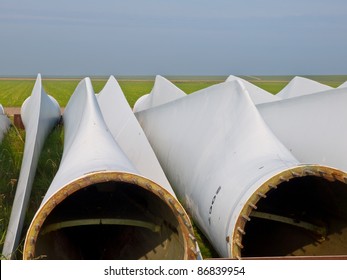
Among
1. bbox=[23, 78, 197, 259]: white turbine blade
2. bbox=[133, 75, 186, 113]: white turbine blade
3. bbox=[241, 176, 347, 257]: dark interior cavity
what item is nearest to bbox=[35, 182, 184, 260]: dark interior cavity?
bbox=[23, 78, 197, 259]: white turbine blade

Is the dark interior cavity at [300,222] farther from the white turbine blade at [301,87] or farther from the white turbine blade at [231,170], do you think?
the white turbine blade at [301,87]

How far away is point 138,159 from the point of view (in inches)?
166

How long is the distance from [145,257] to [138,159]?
129 centimetres

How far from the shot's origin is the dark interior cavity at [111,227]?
289 centimetres

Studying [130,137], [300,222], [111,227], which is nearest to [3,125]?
[130,137]

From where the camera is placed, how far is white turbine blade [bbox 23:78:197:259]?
8.02ft

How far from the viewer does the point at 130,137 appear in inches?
182

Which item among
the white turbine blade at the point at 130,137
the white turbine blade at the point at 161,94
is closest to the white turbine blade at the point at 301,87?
the white turbine blade at the point at 161,94

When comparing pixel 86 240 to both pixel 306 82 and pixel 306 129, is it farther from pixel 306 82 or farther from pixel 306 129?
pixel 306 82

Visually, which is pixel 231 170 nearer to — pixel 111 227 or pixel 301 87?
pixel 111 227

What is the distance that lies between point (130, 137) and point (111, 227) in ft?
4.12

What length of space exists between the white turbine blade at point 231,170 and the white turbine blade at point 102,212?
0.33 meters

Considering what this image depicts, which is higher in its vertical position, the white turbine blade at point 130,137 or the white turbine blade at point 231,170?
the white turbine blade at point 130,137

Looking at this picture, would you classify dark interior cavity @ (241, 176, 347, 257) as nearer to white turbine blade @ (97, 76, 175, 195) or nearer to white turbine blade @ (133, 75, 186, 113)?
white turbine blade @ (97, 76, 175, 195)
